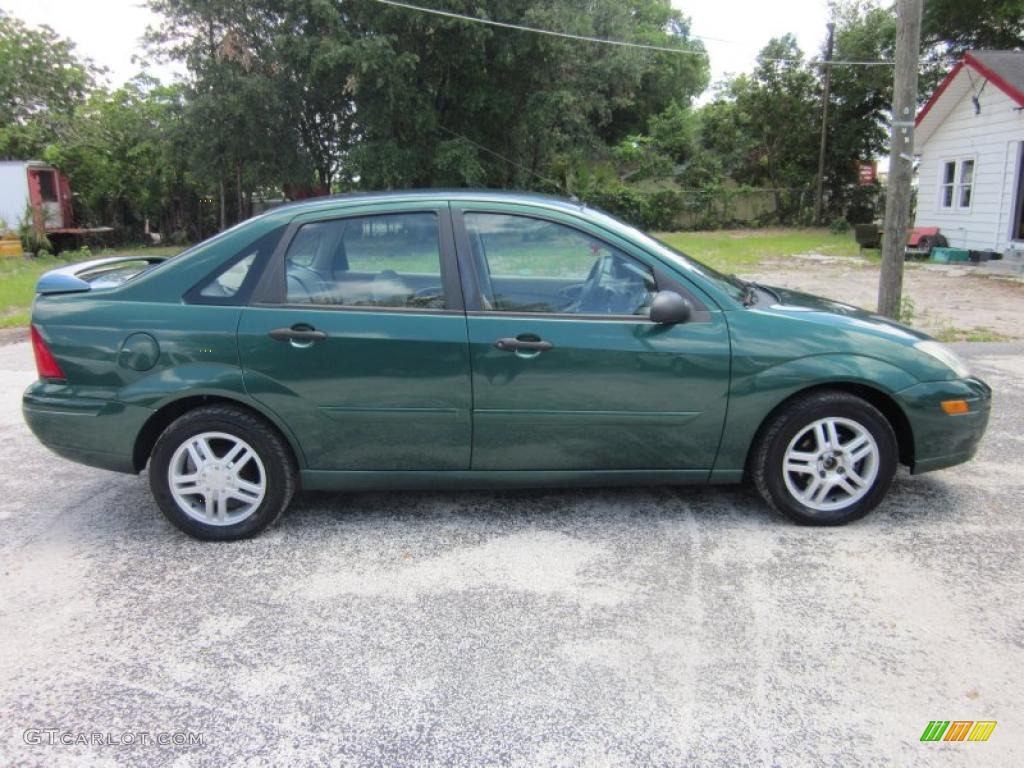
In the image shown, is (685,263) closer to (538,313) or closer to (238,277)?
(538,313)

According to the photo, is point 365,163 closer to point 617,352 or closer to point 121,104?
point 121,104

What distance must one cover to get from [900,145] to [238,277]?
6082 mm

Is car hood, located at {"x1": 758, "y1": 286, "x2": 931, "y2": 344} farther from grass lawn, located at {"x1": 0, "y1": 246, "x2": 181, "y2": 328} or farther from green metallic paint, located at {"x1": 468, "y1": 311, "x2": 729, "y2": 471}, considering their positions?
grass lawn, located at {"x1": 0, "y1": 246, "x2": 181, "y2": 328}

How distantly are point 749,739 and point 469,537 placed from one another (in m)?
1.73

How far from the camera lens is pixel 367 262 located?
3699 millimetres

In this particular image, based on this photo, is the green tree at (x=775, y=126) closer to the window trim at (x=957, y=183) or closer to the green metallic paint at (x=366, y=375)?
the window trim at (x=957, y=183)

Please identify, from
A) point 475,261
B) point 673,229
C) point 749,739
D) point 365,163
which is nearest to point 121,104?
point 365,163

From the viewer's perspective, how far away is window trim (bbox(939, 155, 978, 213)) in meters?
18.4

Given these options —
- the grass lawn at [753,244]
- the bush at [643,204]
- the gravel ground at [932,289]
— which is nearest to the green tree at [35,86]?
the bush at [643,204]

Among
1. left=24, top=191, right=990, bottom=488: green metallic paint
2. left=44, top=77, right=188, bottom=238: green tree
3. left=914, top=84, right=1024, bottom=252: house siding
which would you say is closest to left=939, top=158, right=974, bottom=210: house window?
left=914, top=84, right=1024, bottom=252: house siding

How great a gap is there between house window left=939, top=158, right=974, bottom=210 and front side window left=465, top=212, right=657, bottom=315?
60.9ft

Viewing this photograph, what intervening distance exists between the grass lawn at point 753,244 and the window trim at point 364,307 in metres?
13.7

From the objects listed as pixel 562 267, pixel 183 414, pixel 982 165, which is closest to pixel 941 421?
pixel 562 267

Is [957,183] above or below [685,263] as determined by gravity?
above
